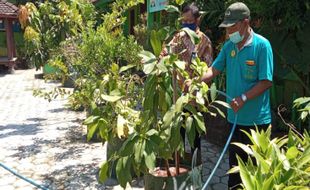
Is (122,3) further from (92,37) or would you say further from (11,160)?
(11,160)

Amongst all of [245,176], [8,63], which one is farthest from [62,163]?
[8,63]

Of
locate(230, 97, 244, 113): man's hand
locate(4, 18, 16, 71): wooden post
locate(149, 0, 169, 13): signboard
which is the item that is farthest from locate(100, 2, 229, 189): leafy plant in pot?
locate(4, 18, 16, 71): wooden post

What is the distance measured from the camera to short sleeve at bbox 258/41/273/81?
2.86 m

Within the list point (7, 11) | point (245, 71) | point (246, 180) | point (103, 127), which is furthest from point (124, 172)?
point (7, 11)

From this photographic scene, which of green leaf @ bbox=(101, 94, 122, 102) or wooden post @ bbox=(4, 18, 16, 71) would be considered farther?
wooden post @ bbox=(4, 18, 16, 71)

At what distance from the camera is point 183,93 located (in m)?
2.86

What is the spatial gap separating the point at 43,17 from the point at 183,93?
8864mm

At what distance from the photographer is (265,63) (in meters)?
2.87

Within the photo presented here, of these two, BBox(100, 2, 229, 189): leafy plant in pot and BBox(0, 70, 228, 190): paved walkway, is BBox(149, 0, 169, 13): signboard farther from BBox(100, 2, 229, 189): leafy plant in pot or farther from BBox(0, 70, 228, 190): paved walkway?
BBox(100, 2, 229, 189): leafy plant in pot

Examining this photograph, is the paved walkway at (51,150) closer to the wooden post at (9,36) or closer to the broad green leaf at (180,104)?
the broad green leaf at (180,104)

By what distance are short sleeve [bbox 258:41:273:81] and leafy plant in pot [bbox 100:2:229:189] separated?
49 cm

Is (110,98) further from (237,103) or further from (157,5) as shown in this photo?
(157,5)

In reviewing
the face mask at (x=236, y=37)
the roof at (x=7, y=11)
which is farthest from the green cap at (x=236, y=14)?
the roof at (x=7, y=11)

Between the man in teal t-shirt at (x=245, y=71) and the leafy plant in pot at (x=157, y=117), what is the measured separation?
41 centimetres
